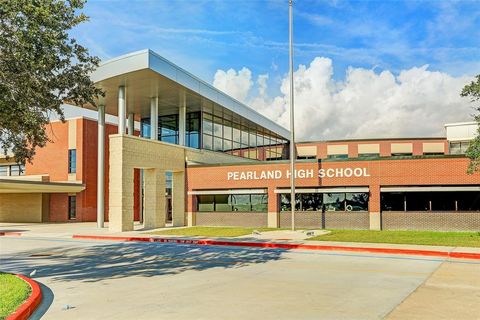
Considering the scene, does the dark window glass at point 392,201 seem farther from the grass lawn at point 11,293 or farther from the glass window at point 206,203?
the grass lawn at point 11,293

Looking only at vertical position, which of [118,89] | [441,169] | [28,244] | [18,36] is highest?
[118,89]

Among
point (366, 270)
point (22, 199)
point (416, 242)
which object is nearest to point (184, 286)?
point (366, 270)

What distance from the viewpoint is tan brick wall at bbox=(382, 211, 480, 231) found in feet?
85.6

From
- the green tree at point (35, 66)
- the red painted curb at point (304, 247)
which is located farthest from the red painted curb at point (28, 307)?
the red painted curb at point (304, 247)

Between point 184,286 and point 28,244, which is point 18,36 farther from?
point 28,244

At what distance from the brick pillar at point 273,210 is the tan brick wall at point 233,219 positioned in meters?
0.43

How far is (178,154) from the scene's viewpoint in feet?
110

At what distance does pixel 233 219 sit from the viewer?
1261 inches

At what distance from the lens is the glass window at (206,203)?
3310cm

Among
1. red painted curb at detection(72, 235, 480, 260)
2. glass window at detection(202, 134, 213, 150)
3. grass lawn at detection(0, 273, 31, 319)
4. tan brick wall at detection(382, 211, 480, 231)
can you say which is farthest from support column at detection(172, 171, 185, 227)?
grass lawn at detection(0, 273, 31, 319)

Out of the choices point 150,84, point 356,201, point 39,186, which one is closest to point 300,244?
point 356,201

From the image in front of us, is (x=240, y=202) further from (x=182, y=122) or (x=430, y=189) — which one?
(x=430, y=189)

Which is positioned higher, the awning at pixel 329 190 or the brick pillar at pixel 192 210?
the awning at pixel 329 190

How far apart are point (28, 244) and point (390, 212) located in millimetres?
19916
